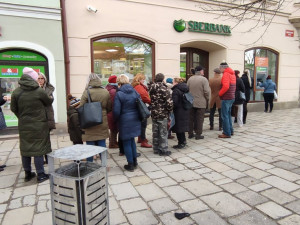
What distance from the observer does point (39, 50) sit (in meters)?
6.49

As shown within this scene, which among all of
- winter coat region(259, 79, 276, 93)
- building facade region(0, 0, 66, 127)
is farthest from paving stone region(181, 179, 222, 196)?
winter coat region(259, 79, 276, 93)

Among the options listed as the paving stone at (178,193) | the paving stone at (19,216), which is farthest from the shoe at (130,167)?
the paving stone at (19,216)

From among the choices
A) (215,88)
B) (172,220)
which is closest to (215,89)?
(215,88)

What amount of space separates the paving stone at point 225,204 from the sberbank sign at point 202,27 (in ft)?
21.8

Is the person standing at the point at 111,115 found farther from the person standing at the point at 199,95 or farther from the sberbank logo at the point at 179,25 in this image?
the sberbank logo at the point at 179,25

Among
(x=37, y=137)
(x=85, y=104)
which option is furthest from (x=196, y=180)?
(x=37, y=137)

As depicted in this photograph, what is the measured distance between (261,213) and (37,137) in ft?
10.5

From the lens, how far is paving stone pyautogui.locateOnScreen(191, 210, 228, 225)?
2.63 meters

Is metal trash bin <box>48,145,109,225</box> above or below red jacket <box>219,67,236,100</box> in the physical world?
below

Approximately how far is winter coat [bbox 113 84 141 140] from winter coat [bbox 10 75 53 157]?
3.45ft

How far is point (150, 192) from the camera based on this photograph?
335 cm

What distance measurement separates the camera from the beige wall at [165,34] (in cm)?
720

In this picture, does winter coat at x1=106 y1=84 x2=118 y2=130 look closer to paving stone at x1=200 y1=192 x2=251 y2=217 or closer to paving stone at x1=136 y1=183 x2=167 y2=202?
paving stone at x1=136 y1=183 x2=167 y2=202

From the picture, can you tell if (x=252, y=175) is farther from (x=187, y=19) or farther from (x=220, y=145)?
(x=187, y=19)
